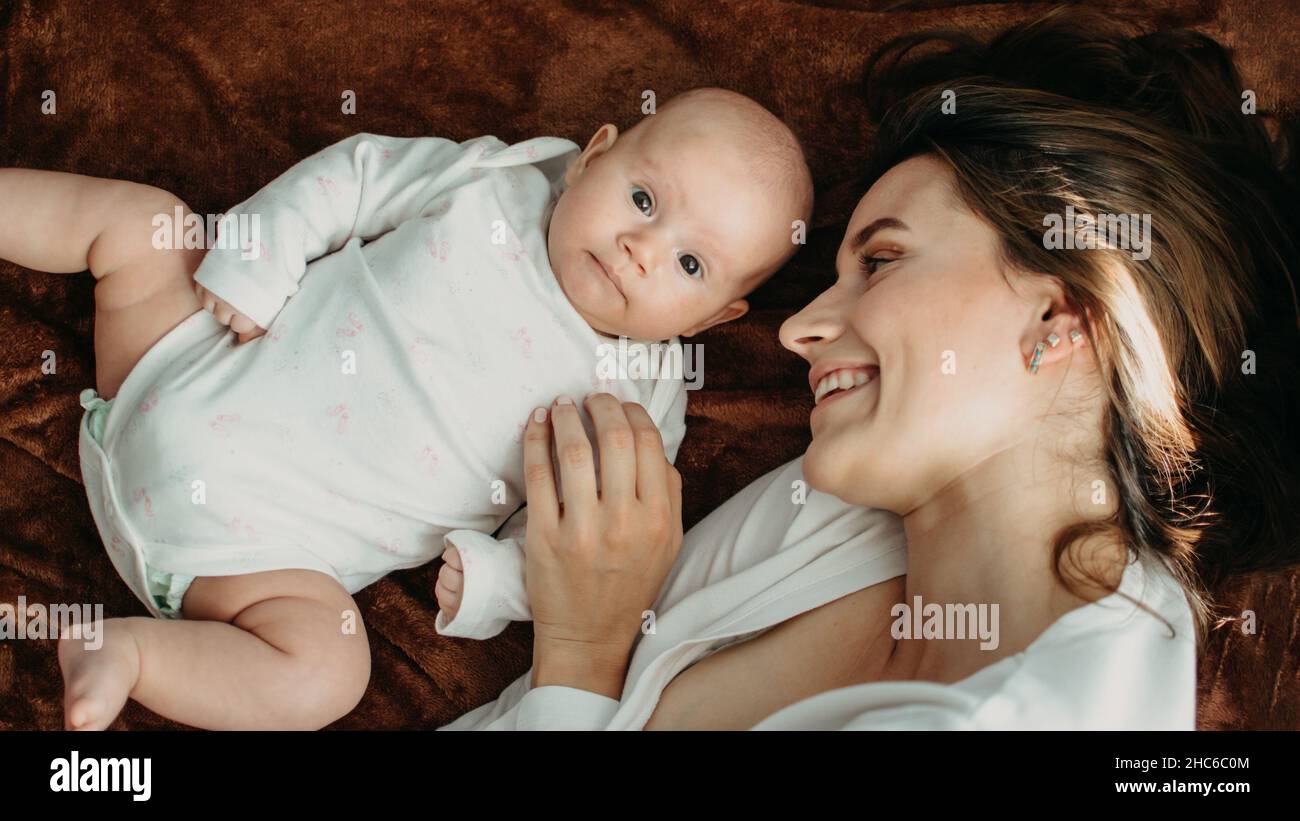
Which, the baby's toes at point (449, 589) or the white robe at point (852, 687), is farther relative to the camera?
the baby's toes at point (449, 589)

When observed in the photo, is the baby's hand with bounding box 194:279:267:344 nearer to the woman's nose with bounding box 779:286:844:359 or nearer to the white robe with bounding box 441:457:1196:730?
the white robe with bounding box 441:457:1196:730

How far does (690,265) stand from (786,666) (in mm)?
680

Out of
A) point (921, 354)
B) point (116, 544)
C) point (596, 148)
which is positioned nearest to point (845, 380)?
point (921, 354)

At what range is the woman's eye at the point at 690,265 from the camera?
168 cm

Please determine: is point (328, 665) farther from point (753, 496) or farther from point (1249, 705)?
point (1249, 705)

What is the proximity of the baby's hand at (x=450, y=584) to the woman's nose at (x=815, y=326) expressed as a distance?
653mm

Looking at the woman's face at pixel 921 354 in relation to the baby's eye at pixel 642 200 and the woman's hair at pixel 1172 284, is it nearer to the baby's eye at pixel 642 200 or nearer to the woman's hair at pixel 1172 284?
the woman's hair at pixel 1172 284

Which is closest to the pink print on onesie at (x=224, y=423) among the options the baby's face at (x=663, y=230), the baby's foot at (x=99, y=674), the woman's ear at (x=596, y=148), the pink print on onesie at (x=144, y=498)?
the pink print on onesie at (x=144, y=498)

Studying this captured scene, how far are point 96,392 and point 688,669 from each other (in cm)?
114

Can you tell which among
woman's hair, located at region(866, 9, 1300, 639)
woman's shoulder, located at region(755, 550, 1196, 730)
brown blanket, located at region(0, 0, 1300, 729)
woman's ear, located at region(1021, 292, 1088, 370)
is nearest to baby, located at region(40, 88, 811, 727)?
brown blanket, located at region(0, 0, 1300, 729)

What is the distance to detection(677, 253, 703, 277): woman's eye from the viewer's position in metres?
1.68

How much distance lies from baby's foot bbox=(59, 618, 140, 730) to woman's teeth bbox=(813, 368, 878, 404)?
1.10 m
